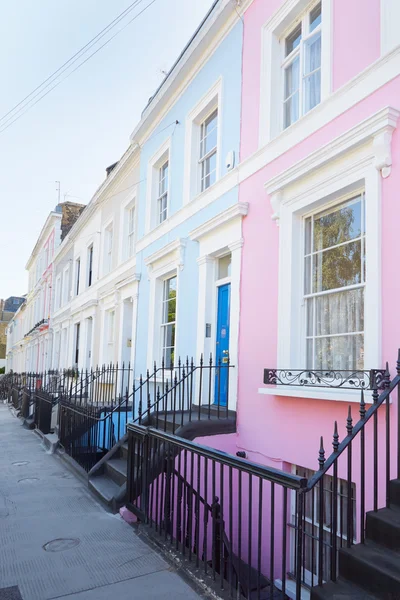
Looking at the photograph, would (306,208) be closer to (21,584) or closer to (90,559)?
(90,559)

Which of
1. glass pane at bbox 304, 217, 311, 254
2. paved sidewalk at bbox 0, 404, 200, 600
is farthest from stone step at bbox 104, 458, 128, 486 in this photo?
glass pane at bbox 304, 217, 311, 254

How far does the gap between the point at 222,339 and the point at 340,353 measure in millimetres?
2767

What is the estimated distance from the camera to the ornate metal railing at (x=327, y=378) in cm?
443

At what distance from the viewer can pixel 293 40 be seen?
6.87m

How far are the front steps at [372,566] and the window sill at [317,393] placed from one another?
135cm

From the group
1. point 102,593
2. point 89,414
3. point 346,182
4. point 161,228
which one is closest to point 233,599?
point 102,593

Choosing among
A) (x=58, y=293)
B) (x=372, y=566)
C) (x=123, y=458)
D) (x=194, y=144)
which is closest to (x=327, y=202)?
(x=372, y=566)

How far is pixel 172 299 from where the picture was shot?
998 centimetres

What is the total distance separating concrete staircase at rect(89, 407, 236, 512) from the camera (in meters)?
6.05

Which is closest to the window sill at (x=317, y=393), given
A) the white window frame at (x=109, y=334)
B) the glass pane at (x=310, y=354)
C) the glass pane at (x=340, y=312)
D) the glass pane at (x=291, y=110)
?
the glass pane at (x=310, y=354)

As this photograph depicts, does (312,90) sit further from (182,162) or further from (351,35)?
(182,162)

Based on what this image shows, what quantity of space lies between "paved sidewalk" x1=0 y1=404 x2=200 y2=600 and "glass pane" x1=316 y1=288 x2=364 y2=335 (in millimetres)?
2959

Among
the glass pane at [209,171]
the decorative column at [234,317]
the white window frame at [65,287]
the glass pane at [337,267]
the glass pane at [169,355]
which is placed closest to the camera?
the glass pane at [337,267]

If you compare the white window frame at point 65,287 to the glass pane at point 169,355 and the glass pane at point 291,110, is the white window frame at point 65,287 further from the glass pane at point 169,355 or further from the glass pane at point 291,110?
the glass pane at point 291,110
